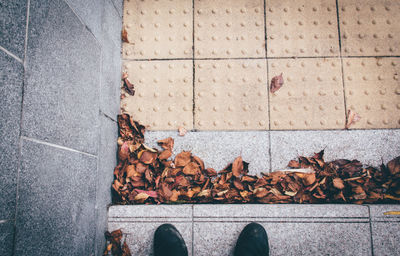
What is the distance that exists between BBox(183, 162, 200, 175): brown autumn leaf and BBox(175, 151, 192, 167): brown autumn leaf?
39 mm

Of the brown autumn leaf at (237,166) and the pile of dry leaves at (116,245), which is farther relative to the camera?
the brown autumn leaf at (237,166)

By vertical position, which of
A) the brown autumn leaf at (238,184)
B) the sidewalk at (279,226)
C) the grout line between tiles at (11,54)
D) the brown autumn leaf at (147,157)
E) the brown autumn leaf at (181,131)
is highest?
the grout line between tiles at (11,54)

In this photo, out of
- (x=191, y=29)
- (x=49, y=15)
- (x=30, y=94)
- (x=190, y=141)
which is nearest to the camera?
(x=30, y=94)

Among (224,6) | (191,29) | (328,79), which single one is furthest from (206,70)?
(328,79)

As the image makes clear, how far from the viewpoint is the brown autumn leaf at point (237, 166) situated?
234 centimetres

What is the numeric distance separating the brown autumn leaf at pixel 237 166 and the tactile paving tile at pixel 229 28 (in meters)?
1.08

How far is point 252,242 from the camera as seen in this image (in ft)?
6.57

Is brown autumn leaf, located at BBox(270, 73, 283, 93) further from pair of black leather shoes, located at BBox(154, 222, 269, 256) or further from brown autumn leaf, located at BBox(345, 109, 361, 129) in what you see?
pair of black leather shoes, located at BBox(154, 222, 269, 256)

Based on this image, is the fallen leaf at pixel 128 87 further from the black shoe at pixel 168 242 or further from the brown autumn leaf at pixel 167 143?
the black shoe at pixel 168 242

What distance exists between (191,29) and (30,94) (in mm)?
1793

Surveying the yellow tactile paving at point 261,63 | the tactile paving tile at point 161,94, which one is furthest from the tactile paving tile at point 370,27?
the tactile paving tile at point 161,94

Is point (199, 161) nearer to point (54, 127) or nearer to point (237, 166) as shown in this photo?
point (237, 166)

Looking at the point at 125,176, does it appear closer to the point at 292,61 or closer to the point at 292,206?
the point at 292,206

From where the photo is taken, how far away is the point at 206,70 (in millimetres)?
2562
